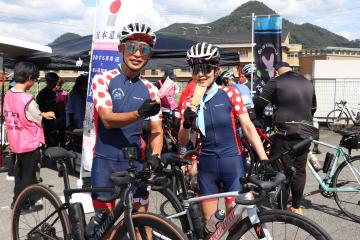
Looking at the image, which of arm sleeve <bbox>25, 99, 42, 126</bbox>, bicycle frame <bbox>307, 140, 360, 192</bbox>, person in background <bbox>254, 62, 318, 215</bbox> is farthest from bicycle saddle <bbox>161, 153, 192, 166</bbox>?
arm sleeve <bbox>25, 99, 42, 126</bbox>

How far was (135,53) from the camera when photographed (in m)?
2.97

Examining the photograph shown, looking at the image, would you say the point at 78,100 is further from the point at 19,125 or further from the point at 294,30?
the point at 294,30

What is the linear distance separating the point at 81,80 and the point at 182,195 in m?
5.35

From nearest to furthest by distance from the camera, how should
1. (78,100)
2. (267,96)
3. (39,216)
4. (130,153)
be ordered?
(130,153) → (39,216) → (267,96) → (78,100)

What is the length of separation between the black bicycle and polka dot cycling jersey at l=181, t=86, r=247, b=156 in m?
0.72

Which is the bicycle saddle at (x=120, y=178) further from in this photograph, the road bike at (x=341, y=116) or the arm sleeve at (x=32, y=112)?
the road bike at (x=341, y=116)

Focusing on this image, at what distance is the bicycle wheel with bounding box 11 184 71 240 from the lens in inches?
129

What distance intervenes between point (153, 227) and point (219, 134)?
3.38ft

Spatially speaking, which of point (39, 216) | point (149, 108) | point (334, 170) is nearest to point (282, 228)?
point (149, 108)

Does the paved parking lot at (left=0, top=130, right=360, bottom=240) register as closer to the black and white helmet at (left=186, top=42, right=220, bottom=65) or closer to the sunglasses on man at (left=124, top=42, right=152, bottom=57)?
the black and white helmet at (left=186, top=42, right=220, bottom=65)

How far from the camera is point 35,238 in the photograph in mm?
3441

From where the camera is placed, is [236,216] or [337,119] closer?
[236,216]

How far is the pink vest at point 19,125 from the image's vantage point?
5141 millimetres

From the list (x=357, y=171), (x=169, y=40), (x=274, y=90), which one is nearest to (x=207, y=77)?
(x=274, y=90)
